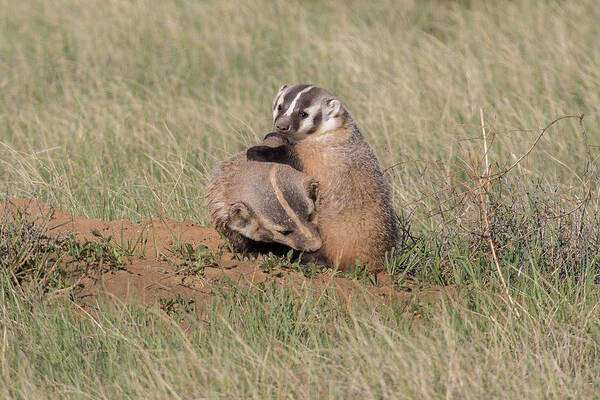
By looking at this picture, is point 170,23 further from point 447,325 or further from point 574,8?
point 447,325

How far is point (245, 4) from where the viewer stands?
11242 millimetres

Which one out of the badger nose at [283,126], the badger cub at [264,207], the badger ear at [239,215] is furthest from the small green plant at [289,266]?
the badger nose at [283,126]

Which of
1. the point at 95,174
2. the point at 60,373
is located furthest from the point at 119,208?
the point at 60,373

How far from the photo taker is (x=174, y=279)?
4762mm

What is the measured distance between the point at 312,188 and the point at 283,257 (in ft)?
1.39

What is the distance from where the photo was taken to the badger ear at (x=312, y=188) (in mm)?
4785

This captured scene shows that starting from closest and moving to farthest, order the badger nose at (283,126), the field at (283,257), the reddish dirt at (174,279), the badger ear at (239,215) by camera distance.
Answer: the field at (283,257)
the reddish dirt at (174,279)
the badger ear at (239,215)
the badger nose at (283,126)

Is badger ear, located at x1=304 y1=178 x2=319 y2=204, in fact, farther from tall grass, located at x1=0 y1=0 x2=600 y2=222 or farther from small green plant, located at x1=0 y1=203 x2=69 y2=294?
small green plant, located at x1=0 y1=203 x2=69 y2=294

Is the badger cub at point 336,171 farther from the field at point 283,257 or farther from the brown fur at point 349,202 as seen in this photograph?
the field at point 283,257

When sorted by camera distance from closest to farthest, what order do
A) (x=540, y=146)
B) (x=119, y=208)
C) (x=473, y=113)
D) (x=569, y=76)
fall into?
(x=119, y=208)
(x=540, y=146)
(x=473, y=113)
(x=569, y=76)

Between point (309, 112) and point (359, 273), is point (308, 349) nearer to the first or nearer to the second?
point (359, 273)

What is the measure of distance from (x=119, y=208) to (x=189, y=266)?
5.29 feet

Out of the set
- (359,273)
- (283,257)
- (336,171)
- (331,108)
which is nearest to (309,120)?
(331,108)

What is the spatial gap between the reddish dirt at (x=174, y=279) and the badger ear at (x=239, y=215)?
9.5 inches
